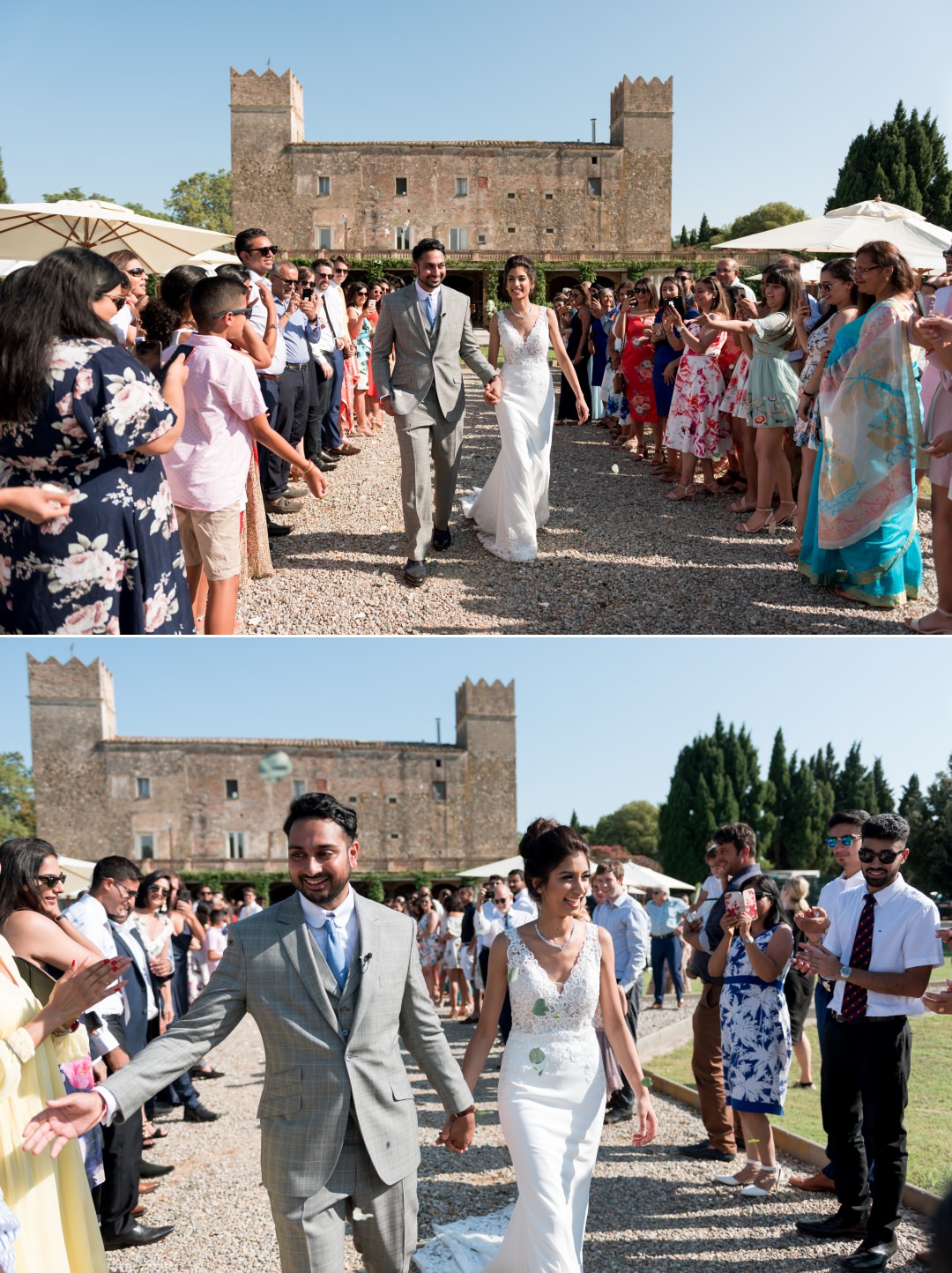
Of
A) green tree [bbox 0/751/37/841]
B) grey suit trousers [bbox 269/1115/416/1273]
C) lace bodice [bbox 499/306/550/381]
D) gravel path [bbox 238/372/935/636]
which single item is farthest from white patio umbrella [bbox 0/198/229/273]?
green tree [bbox 0/751/37/841]

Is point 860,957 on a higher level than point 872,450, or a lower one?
lower

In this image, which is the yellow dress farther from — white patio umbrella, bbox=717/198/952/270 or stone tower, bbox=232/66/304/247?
stone tower, bbox=232/66/304/247

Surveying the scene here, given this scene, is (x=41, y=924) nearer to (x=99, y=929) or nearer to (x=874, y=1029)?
(x=99, y=929)

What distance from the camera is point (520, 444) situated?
8.34 meters

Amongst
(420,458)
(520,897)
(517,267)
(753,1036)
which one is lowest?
(520,897)

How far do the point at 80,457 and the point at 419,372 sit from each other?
4.15 m

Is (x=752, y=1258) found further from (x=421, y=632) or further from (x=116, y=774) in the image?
(x=116, y=774)

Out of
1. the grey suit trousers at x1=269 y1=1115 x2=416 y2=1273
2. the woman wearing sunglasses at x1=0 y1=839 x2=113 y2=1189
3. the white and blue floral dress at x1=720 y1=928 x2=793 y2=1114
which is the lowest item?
the white and blue floral dress at x1=720 y1=928 x2=793 y2=1114

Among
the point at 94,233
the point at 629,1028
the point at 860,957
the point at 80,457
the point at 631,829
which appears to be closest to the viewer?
the point at 80,457

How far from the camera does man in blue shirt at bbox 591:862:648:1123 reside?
6.57 meters

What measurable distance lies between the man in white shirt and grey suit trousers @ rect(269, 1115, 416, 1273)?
21.3ft

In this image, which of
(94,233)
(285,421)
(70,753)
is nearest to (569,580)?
(285,421)

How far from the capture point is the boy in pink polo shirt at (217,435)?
201 inches

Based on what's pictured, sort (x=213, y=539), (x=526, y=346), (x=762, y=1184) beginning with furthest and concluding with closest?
(x=526, y=346) → (x=213, y=539) → (x=762, y=1184)
